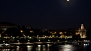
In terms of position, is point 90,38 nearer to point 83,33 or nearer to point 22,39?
point 83,33

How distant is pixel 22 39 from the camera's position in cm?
9538

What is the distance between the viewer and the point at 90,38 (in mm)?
128750

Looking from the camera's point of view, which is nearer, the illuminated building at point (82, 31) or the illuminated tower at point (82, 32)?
the illuminated tower at point (82, 32)

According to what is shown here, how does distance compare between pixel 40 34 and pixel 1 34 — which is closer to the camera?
pixel 1 34

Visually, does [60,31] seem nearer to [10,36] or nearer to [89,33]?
[89,33]

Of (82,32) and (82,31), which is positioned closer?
(82,32)

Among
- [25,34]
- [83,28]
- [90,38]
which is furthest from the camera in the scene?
[83,28]

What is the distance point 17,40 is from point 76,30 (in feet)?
191

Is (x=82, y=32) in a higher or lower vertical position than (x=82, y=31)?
lower

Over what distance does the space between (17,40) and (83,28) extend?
199 ft

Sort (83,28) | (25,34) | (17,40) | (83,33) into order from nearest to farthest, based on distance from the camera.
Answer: (17,40), (25,34), (83,33), (83,28)

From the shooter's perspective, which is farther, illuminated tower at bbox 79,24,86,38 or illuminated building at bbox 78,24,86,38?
illuminated building at bbox 78,24,86,38

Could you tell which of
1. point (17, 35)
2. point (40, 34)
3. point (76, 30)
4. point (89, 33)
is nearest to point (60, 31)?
point (76, 30)

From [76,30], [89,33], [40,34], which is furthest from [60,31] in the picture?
[40,34]
